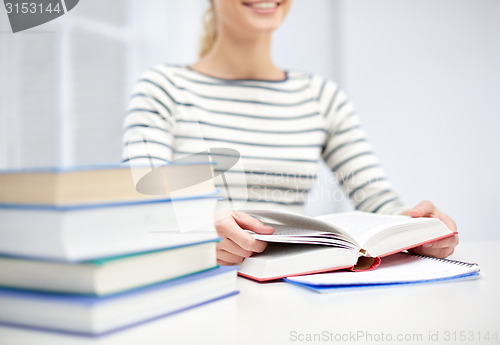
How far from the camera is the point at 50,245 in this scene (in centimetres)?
29

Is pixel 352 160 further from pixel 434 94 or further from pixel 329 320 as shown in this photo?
pixel 434 94

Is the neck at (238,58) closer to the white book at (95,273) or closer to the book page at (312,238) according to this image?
the book page at (312,238)

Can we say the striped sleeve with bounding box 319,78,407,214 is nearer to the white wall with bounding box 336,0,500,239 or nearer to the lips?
the lips

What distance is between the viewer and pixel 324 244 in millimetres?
513

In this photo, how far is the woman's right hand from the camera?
51cm

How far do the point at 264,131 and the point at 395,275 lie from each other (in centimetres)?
64

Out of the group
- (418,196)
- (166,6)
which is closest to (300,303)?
(418,196)

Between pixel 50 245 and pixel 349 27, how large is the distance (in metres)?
2.36

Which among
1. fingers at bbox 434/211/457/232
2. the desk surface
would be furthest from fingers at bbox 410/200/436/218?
the desk surface

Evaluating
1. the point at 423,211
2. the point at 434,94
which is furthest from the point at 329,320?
the point at 434,94

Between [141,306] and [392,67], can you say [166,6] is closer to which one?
[392,67]

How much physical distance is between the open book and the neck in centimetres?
63

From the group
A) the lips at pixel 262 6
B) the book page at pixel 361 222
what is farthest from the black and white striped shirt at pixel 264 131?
the book page at pixel 361 222

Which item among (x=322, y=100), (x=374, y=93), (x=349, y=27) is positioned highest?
(x=349, y=27)
